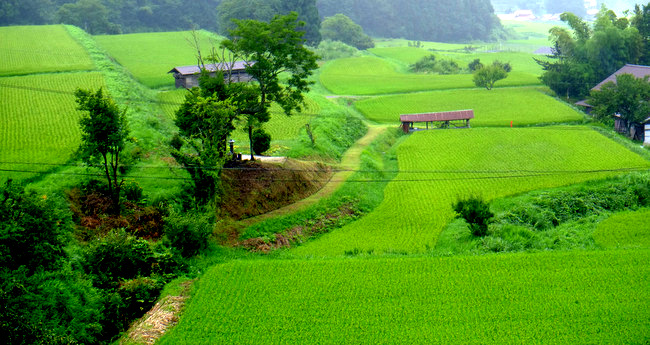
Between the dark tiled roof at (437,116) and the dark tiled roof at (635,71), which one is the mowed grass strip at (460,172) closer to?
the dark tiled roof at (437,116)

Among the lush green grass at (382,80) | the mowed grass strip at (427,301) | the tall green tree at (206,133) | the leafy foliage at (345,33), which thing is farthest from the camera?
the leafy foliage at (345,33)

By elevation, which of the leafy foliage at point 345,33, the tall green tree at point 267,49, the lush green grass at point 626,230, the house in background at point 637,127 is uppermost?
the leafy foliage at point 345,33

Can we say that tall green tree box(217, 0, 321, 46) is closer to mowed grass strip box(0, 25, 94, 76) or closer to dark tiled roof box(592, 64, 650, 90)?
mowed grass strip box(0, 25, 94, 76)

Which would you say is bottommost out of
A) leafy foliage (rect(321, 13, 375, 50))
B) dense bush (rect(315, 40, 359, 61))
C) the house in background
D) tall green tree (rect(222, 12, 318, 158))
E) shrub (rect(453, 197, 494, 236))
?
shrub (rect(453, 197, 494, 236))

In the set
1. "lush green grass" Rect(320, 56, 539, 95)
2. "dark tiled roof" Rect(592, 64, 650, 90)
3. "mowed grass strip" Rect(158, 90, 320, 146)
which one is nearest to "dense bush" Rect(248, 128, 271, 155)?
"mowed grass strip" Rect(158, 90, 320, 146)

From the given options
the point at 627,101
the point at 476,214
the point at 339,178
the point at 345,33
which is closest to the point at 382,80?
the point at 627,101

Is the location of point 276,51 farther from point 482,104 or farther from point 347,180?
point 482,104

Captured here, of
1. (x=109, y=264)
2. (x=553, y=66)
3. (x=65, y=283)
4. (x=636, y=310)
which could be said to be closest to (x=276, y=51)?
(x=109, y=264)

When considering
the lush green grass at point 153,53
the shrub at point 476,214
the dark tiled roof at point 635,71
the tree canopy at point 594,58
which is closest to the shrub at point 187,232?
the shrub at point 476,214
